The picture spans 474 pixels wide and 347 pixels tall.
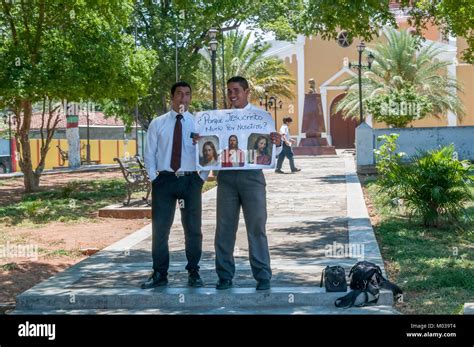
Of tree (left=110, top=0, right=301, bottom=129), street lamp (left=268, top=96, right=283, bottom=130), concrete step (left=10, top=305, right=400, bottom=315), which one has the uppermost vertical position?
tree (left=110, top=0, right=301, bottom=129)

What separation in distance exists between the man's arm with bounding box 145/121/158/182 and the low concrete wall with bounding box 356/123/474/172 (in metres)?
17.5

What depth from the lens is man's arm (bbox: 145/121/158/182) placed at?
7699 mm

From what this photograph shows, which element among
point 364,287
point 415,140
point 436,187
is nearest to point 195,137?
point 364,287

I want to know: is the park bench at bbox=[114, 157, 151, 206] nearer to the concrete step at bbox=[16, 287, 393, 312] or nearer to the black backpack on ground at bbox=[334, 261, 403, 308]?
the concrete step at bbox=[16, 287, 393, 312]

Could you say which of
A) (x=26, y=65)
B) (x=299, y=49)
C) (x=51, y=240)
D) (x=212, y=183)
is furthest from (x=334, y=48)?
(x=51, y=240)

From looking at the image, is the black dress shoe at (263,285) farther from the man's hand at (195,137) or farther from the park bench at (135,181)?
the park bench at (135,181)

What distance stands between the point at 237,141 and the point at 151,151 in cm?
89

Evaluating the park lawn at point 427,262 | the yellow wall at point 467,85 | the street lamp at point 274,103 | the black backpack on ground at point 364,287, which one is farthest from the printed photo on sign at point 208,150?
the yellow wall at point 467,85

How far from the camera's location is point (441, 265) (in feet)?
29.4

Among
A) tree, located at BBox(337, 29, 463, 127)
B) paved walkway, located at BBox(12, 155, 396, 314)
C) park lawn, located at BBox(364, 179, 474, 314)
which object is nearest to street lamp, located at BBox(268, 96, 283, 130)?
tree, located at BBox(337, 29, 463, 127)

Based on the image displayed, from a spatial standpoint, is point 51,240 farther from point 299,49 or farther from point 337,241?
point 299,49

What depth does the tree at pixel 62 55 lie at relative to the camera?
60.9 ft

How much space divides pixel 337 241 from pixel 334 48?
1760 inches

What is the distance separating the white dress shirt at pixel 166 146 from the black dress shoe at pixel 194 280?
0.90 metres
